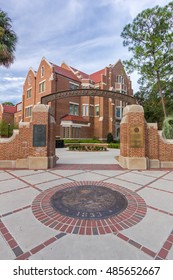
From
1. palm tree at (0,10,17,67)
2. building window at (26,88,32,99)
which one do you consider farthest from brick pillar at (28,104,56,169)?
building window at (26,88,32,99)

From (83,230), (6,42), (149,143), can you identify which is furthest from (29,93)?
(83,230)

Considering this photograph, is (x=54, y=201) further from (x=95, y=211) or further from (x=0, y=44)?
(x=0, y=44)

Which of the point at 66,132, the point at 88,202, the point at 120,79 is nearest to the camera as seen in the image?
the point at 88,202

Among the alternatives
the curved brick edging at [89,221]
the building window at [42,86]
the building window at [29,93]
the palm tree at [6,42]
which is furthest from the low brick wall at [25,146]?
the building window at [29,93]

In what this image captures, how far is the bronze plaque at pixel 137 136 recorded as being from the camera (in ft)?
26.3

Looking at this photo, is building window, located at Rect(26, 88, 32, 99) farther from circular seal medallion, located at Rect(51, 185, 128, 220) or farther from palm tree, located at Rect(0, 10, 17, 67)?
circular seal medallion, located at Rect(51, 185, 128, 220)

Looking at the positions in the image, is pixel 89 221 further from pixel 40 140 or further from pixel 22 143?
pixel 22 143

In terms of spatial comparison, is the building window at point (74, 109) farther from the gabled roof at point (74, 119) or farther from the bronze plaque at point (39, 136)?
the bronze plaque at point (39, 136)

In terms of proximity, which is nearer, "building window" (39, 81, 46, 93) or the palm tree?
the palm tree

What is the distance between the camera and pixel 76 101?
30234 millimetres

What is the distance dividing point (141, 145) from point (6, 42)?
12.9 m

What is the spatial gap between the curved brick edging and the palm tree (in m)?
→ 11.8

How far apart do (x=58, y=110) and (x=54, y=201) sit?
24306mm

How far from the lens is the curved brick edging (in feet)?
9.12
